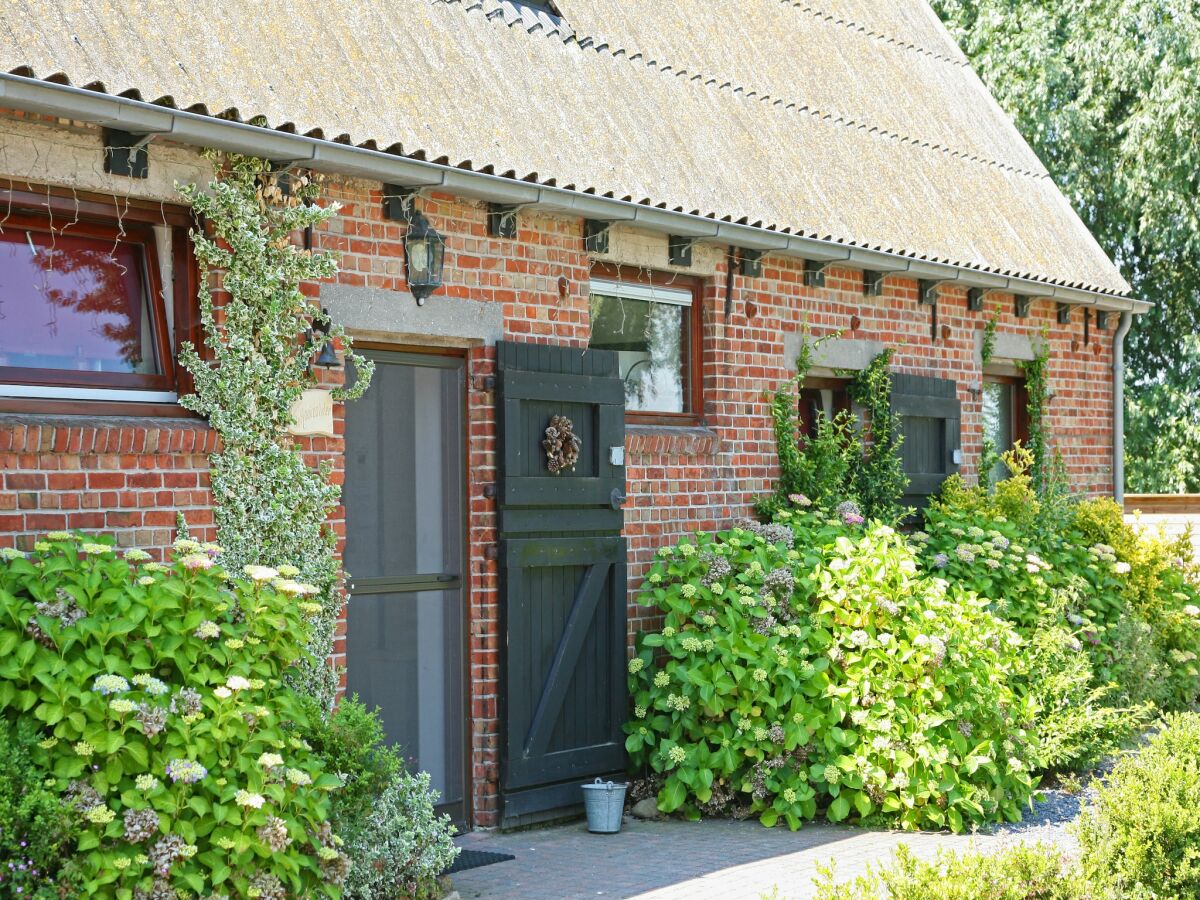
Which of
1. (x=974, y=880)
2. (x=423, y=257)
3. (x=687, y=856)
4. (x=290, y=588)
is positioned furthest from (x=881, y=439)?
(x=974, y=880)

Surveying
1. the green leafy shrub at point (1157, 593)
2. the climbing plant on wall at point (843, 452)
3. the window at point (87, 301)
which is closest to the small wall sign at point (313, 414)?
the window at point (87, 301)

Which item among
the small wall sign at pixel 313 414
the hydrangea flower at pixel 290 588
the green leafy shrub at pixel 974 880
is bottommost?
the green leafy shrub at pixel 974 880

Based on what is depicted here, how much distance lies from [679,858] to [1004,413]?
6868mm

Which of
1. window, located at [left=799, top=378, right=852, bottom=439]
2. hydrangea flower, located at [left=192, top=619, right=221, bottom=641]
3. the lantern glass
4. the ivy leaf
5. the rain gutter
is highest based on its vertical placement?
the rain gutter

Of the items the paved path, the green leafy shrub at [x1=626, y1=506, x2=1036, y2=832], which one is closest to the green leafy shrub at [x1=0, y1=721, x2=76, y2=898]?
the paved path

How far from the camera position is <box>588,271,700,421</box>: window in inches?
355

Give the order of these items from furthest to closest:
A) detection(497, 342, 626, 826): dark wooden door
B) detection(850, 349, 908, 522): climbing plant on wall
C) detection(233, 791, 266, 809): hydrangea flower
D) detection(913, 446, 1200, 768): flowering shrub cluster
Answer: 1. detection(850, 349, 908, 522): climbing plant on wall
2. detection(913, 446, 1200, 768): flowering shrub cluster
3. detection(497, 342, 626, 826): dark wooden door
4. detection(233, 791, 266, 809): hydrangea flower

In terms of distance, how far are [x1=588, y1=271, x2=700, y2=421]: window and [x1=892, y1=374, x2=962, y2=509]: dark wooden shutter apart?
6.66ft

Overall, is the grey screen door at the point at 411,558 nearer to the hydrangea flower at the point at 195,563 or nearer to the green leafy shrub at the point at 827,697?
the green leafy shrub at the point at 827,697

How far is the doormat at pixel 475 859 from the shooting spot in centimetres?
710

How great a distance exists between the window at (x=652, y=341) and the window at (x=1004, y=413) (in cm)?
408

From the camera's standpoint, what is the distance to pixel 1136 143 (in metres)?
22.1

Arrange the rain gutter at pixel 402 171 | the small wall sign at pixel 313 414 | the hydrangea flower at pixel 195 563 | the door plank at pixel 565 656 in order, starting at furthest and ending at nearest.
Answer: the door plank at pixel 565 656 < the small wall sign at pixel 313 414 < the rain gutter at pixel 402 171 < the hydrangea flower at pixel 195 563

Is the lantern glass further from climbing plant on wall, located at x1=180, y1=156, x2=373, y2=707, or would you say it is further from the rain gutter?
climbing plant on wall, located at x1=180, y1=156, x2=373, y2=707
